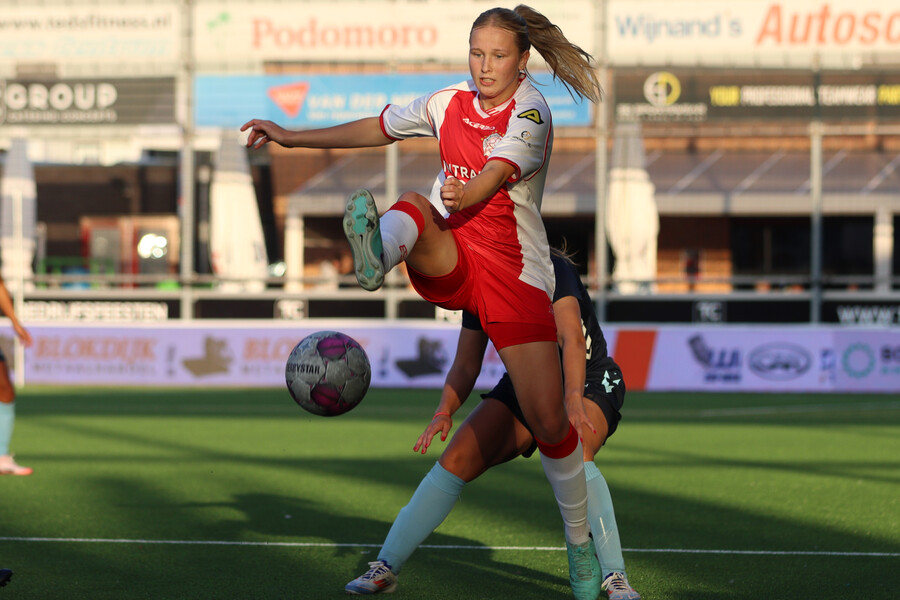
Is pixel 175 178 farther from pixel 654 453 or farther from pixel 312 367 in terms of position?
pixel 312 367

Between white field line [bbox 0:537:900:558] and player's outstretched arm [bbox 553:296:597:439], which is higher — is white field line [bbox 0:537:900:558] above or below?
below

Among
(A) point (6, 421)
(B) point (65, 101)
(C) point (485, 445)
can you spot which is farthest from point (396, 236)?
(B) point (65, 101)

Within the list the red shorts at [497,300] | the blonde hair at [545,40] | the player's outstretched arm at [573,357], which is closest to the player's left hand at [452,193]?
the red shorts at [497,300]

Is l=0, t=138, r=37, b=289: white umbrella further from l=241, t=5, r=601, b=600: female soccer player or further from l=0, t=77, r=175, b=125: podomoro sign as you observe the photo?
l=241, t=5, r=601, b=600: female soccer player

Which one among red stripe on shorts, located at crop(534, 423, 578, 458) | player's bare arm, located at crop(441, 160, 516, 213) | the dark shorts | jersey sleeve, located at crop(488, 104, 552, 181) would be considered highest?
jersey sleeve, located at crop(488, 104, 552, 181)

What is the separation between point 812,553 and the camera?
6164 millimetres

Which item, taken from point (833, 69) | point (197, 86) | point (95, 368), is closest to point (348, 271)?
point (197, 86)

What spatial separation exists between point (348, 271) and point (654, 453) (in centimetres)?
1969

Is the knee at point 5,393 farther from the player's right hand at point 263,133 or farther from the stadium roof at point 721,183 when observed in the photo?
the stadium roof at point 721,183

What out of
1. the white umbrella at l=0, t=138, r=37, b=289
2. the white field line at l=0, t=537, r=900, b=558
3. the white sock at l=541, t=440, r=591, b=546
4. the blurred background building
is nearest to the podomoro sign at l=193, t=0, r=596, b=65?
the blurred background building

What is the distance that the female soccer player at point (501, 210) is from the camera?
14.0 ft

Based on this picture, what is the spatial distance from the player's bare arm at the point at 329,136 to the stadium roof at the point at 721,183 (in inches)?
822

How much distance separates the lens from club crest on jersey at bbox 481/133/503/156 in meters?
4.34

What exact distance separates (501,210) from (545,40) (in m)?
0.71
